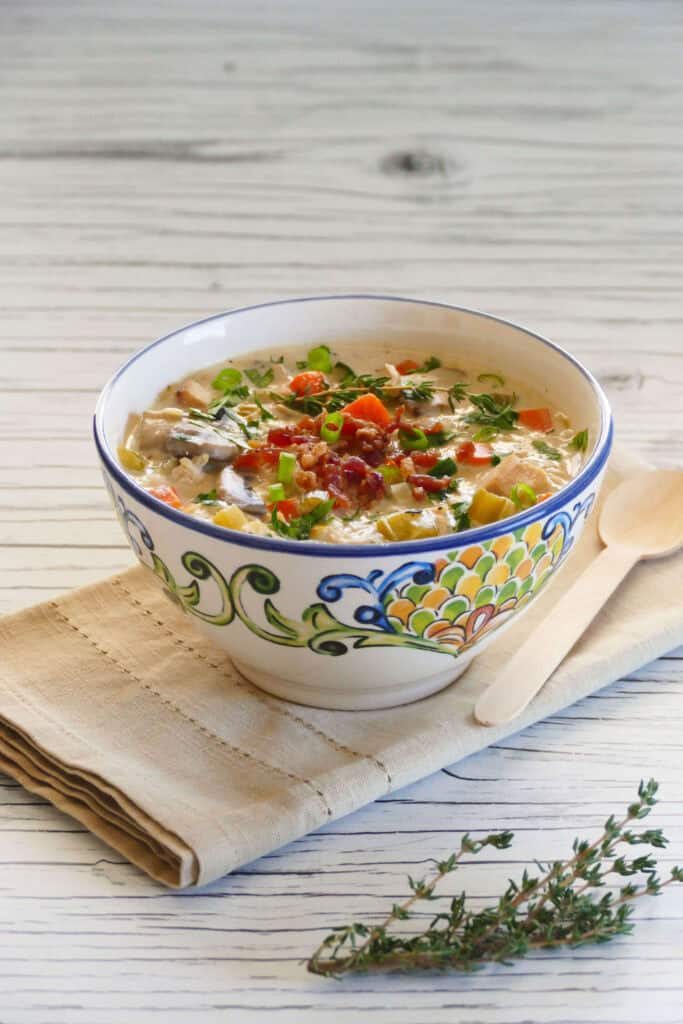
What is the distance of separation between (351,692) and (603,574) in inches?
25.3

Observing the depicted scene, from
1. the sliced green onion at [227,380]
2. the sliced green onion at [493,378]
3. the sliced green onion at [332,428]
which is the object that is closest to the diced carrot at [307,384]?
the sliced green onion at [227,380]

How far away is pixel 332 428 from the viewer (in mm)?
2727

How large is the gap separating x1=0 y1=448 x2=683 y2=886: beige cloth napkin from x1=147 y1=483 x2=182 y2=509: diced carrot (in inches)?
12.0

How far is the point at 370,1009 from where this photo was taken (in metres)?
2.05

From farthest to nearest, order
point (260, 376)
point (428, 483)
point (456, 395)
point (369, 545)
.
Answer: point (260, 376) < point (456, 395) < point (428, 483) < point (369, 545)

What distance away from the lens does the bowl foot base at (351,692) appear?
8.25ft

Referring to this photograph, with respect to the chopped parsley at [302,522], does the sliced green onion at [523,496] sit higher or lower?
higher

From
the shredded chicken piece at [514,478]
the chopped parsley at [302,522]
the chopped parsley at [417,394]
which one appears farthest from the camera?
the chopped parsley at [417,394]

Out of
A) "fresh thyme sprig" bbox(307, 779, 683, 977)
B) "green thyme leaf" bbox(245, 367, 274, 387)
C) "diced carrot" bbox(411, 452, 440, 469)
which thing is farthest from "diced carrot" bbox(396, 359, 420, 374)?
"fresh thyme sprig" bbox(307, 779, 683, 977)

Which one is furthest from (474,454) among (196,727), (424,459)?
(196,727)

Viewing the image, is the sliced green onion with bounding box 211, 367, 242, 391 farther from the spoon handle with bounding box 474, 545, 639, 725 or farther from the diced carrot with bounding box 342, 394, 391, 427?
the spoon handle with bounding box 474, 545, 639, 725

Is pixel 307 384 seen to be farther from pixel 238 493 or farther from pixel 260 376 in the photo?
pixel 238 493

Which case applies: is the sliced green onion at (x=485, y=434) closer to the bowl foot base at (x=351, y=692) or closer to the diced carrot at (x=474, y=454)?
the diced carrot at (x=474, y=454)

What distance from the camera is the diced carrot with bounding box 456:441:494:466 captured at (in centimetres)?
271
